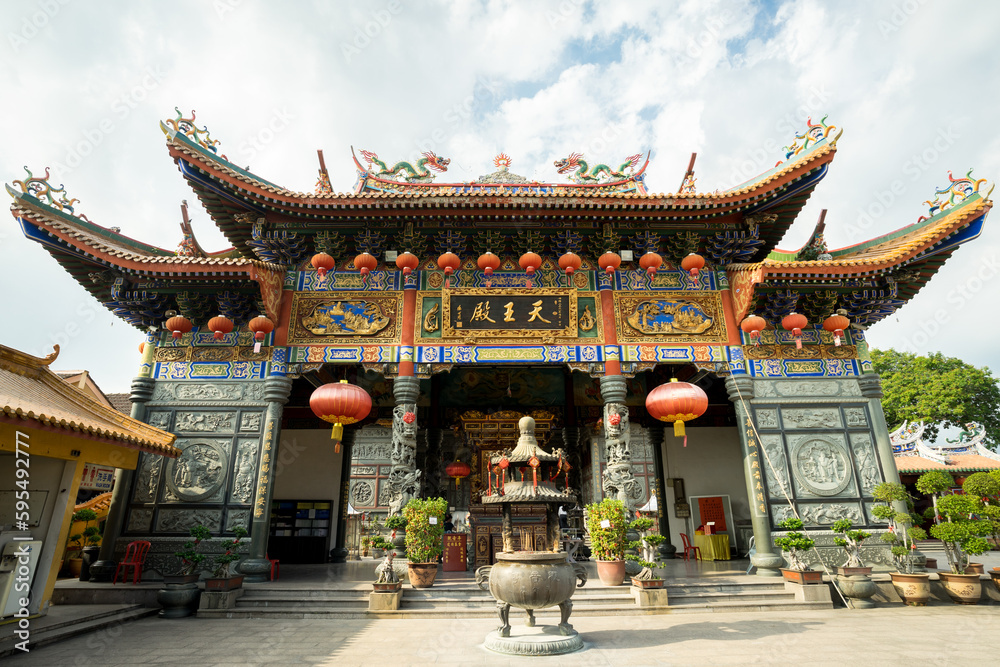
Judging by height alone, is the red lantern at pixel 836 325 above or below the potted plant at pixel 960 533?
above

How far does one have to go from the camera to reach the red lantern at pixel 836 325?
27.9ft

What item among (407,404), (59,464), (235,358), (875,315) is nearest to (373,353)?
(407,404)

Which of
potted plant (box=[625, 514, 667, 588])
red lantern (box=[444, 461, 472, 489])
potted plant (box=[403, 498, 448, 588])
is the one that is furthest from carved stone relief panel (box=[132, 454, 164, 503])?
potted plant (box=[625, 514, 667, 588])

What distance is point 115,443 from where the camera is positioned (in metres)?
6.21

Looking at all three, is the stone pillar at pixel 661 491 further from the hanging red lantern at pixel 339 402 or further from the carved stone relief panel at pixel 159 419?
the carved stone relief panel at pixel 159 419

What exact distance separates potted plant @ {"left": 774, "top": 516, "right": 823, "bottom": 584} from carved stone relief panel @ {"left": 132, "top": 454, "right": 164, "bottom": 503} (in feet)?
30.9

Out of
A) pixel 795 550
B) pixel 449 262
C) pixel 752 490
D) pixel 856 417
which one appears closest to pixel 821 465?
pixel 856 417

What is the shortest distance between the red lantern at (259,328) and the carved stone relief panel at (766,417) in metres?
8.22

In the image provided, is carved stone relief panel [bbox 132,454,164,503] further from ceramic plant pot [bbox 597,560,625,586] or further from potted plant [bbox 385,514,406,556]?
ceramic plant pot [bbox 597,560,625,586]

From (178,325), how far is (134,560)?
3587 millimetres

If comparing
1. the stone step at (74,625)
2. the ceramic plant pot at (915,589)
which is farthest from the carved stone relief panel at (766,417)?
the stone step at (74,625)

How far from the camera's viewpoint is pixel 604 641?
507cm

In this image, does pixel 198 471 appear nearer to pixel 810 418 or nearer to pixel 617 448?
pixel 617 448

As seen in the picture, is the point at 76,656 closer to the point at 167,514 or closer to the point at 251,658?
the point at 251,658
